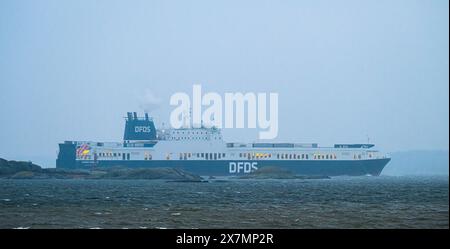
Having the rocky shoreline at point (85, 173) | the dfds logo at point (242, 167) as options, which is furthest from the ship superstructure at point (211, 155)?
the rocky shoreline at point (85, 173)

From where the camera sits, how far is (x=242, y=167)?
270ft

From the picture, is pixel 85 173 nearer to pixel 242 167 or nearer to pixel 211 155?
pixel 211 155

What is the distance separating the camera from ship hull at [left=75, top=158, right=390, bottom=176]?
80875 millimetres

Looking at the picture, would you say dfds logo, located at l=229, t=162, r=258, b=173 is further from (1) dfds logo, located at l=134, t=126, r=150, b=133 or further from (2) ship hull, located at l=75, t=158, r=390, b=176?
(1) dfds logo, located at l=134, t=126, r=150, b=133

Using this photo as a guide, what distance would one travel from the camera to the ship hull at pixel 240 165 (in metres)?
80.9

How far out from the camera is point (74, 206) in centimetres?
2884

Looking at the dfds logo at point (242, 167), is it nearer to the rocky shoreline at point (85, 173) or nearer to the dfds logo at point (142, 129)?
the rocky shoreline at point (85, 173)

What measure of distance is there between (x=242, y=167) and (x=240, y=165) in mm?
519

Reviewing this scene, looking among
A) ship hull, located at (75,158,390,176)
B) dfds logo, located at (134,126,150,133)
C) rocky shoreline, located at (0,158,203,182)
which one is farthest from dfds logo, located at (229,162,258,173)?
dfds logo, located at (134,126,150,133)

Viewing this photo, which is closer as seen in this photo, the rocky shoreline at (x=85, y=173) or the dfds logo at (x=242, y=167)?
the rocky shoreline at (x=85, y=173)
